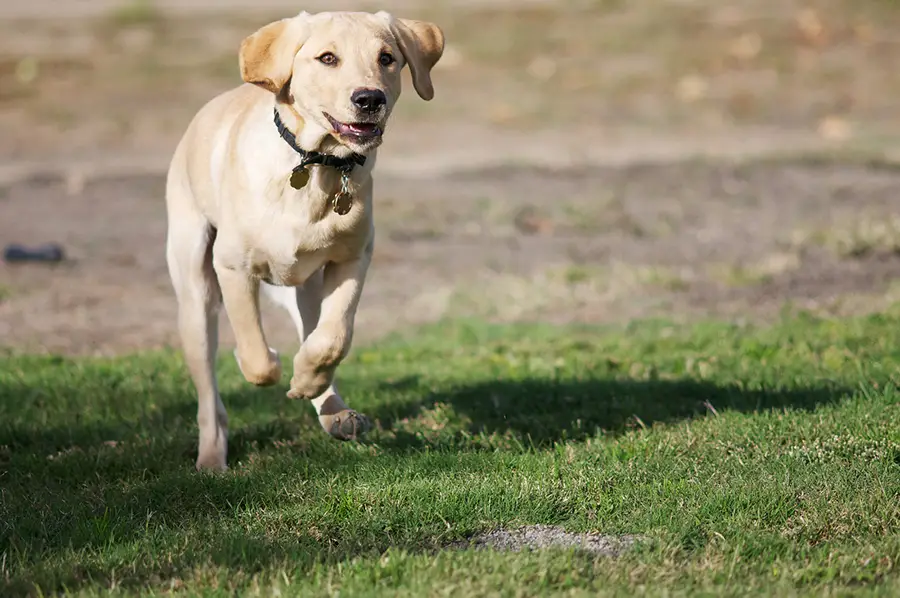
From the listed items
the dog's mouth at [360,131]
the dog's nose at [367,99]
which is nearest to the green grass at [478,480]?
the dog's mouth at [360,131]

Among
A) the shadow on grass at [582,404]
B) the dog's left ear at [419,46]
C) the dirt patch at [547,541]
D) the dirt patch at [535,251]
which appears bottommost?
the dirt patch at [535,251]

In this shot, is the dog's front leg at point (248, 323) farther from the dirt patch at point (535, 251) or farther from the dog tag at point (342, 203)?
the dirt patch at point (535, 251)

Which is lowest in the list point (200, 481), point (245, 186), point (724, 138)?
point (724, 138)

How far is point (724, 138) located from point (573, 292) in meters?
8.60

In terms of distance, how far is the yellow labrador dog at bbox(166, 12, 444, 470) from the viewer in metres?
5.72

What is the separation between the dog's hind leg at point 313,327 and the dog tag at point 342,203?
2.78 feet

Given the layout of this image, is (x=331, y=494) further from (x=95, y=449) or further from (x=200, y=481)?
(x=95, y=449)

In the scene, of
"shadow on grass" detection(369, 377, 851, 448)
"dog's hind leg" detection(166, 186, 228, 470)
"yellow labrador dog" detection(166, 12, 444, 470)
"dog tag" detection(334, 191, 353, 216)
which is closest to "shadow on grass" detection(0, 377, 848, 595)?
"shadow on grass" detection(369, 377, 851, 448)

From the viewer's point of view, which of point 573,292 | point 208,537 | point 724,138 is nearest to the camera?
point 208,537

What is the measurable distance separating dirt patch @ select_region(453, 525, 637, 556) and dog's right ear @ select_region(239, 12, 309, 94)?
2.13 metres

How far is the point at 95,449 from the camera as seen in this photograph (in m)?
6.88

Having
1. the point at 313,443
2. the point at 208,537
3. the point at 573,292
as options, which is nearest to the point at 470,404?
the point at 313,443

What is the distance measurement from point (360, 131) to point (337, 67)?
300 millimetres

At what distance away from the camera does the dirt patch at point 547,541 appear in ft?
16.3
